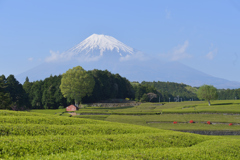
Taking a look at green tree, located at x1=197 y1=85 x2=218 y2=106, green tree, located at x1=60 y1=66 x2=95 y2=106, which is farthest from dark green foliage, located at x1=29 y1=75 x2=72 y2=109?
green tree, located at x1=197 y1=85 x2=218 y2=106

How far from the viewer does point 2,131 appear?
21.0 meters

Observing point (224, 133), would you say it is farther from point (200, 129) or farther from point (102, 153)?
point (102, 153)

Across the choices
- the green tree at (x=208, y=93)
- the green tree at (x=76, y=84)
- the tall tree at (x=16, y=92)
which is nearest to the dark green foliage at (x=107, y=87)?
the green tree at (x=76, y=84)

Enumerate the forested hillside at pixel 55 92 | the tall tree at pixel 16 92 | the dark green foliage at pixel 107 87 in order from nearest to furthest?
the tall tree at pixel 16 92
the forested hillside at pixel 55 92
the dark green foliage at pixel 107 87

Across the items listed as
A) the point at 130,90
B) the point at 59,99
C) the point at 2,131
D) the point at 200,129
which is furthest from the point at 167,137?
the point at 130,90

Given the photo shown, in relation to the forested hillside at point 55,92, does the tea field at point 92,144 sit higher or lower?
lower

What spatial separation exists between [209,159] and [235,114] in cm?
4606

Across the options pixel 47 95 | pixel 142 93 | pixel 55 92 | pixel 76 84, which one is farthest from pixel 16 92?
pixel 142 93

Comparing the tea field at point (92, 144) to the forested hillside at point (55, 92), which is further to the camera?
the forested hillside at point (55, 92)

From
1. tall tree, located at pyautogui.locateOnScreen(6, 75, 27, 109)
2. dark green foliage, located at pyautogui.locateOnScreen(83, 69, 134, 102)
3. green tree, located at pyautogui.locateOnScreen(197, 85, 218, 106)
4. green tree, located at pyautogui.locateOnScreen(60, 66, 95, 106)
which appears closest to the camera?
tall tree, located at pyautogui.locateOnScreen(6, 75, 27, 109)

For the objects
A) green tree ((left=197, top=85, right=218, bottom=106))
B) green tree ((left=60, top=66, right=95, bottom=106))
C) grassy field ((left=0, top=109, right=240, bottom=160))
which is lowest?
grassy field ((left=0, top=109, right=240, bottom=160))

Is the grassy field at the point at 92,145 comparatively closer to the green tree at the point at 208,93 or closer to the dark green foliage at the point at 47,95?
the green tree at the point at 208,93

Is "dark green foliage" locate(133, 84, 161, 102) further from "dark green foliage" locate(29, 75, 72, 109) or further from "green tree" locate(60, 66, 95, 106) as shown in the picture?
"green tree" locate(60, 66, 95, 106)

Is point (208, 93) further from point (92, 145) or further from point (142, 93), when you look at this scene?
point (92, 145)
